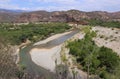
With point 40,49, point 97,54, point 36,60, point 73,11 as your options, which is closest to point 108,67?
point 97,54

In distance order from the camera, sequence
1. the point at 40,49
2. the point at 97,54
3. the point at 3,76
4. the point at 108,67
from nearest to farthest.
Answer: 1. the point at 3,76
2. the point at 108,67
3. the point at 97,54
4. the point at 40,49

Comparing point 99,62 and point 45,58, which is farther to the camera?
point 45,58

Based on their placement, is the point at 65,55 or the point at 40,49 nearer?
the point at 65,55

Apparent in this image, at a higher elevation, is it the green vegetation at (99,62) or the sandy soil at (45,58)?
the green vegetation at (99,62)

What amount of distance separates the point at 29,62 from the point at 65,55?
19.5 ft

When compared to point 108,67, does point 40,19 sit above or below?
below

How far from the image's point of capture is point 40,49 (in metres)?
72.1

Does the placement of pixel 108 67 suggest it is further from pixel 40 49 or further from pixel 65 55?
pixel 40 49

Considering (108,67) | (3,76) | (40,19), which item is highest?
(3,76)

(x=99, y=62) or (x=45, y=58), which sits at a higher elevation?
(x=99, y=62)

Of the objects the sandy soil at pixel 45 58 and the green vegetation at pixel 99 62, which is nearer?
the green vegetation at pixel 99 62

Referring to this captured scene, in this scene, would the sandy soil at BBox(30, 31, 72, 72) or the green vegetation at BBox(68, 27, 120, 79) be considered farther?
the sandy soil at BBox(30, 31, 72, 72)

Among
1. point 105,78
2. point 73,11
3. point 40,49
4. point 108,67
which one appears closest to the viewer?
point 105,78

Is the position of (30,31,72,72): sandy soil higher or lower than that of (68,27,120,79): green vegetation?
lower
